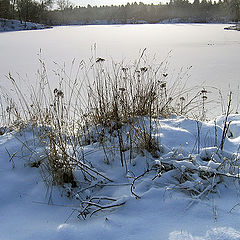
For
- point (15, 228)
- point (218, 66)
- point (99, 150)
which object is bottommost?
point (15, 228)

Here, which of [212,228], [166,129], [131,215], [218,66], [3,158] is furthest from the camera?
[218,66]

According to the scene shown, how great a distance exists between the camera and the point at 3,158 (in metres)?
1.63

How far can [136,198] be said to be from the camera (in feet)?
4.07

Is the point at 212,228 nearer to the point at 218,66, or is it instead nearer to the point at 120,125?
the point at 120,125

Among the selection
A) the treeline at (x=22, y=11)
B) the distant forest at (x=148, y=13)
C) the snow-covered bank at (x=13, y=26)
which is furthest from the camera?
the distant forest at (x=148, y=13)

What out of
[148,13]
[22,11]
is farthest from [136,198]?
[148,13]

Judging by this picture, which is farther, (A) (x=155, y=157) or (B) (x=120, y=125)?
(B) (x=120, y=125)

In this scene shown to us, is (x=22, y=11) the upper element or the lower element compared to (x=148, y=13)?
lower

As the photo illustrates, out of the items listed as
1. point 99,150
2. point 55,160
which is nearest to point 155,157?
point 99,150

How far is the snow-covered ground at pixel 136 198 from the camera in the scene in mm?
1037

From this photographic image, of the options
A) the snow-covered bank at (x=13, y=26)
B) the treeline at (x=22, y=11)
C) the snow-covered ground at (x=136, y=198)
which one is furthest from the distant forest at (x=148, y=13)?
the snow-covered ground at (x=136, y=198)

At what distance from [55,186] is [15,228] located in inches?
13.4

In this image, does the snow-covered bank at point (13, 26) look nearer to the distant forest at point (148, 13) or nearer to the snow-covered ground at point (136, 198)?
the distant forest at point (148, 13)

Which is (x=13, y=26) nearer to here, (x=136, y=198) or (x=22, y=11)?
(x=22, y=11)
